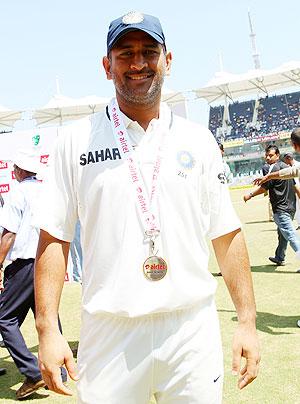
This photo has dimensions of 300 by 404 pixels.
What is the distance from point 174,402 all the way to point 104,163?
917 millimetres

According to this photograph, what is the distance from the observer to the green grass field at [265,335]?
3844 mm

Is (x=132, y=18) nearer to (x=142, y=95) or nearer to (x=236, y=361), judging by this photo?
(x=142, y=95)

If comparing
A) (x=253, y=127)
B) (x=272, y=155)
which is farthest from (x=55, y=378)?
(x=253, y=127)

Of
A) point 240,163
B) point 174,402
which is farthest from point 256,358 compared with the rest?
point 240,163

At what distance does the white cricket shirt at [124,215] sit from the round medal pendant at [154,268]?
2 centimetres

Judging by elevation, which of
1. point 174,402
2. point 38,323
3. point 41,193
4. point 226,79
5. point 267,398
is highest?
point 226,79

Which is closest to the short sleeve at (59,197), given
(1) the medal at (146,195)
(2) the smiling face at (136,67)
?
(1) the medal at (146,195)

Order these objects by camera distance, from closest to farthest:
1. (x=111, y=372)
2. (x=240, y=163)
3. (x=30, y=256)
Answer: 1. (x=111, y=372)
2. (x=30, y=256)
3. (x=240, y=163)

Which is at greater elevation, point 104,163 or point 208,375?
point 104,163

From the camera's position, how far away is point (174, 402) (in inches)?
73.0

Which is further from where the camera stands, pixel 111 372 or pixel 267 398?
pixel 267 398

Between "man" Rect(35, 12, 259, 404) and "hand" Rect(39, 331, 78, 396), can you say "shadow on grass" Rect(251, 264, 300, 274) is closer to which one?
"man" Rect(35, 12, 259, 404)

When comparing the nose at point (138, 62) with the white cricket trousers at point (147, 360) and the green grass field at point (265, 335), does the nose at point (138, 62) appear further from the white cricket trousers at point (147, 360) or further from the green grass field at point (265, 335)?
the green grass field at point (265, 335)

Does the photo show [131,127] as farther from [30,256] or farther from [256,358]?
[30,256]
